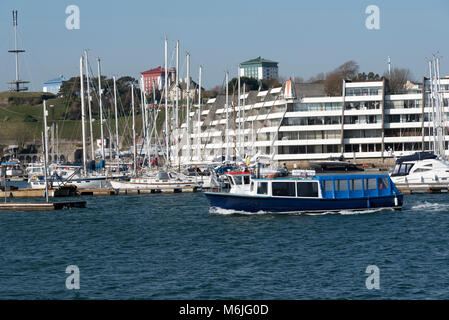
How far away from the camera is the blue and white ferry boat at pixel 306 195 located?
47906 mm

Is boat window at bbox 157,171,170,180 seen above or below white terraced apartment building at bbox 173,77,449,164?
below

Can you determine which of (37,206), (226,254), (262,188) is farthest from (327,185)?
(37,206)

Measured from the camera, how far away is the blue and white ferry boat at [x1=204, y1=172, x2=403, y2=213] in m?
47.9

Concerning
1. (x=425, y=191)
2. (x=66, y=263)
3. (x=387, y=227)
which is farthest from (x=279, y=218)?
(x=425, y=191)

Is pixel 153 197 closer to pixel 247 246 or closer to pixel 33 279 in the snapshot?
pixel 247 246

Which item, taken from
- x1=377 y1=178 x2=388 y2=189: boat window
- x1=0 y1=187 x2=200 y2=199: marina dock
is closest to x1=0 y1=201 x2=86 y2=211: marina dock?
x1=0 y1=187 x2=200 y2=199: marina dock

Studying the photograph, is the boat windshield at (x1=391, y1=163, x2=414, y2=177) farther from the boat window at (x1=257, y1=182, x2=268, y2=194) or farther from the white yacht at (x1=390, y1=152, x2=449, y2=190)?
the boat window at (x1=257, y1=182, x2=268, y2=194)

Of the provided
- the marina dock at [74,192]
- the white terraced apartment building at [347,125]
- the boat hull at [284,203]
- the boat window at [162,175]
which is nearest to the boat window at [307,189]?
the boat hull at [284,203]

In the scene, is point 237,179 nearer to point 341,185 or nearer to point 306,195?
point 306,195

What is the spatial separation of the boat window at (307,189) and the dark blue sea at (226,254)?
151cm

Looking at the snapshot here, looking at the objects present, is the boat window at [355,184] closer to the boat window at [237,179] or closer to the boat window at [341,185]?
the boat window at [341,185]

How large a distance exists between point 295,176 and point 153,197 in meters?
26.2

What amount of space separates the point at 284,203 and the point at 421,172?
28546 millimetres

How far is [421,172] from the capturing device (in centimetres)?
7181
